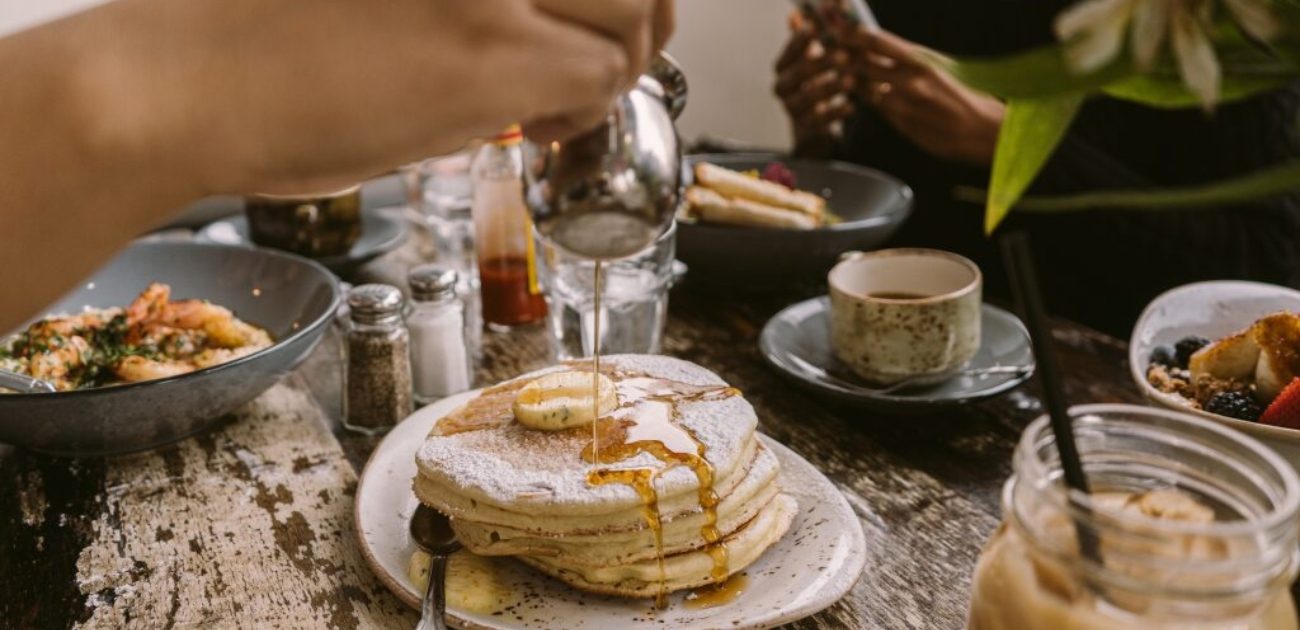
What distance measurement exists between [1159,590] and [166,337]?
1.15 m

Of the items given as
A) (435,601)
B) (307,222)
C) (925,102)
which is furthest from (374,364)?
(925,102)

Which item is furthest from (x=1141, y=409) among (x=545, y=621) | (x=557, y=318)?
(x=557, y=318)

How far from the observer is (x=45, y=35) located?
0.62 metres

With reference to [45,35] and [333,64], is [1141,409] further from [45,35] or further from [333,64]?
[45,35]

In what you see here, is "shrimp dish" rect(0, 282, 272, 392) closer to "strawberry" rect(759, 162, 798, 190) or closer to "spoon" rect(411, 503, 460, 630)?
"spoon" rect(411, 503, 460, 630)

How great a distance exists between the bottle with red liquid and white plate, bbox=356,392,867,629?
50 cm

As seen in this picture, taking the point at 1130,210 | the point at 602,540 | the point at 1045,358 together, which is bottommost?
the point at 1130,210

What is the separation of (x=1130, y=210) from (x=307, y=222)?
150 cm

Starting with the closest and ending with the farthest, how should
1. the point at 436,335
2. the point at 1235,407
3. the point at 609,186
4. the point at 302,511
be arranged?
the point at 609,186
the point at 1235,407
the point at 302,511
the point at 436,335

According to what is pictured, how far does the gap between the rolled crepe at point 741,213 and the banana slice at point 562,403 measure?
70 cm

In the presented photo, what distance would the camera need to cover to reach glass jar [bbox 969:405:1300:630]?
21.5 inches

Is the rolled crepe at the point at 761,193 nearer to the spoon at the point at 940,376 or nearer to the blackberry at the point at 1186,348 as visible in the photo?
the spoon at the point at 940,376

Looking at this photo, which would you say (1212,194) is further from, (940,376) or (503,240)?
(503,240)

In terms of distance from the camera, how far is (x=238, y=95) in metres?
0.60
